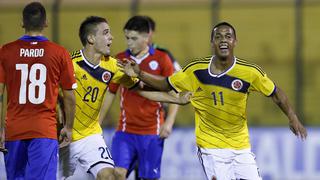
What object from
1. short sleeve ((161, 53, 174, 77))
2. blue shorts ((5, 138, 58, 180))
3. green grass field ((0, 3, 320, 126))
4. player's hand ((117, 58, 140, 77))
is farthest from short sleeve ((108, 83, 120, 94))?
green grass field ((0, 3, 320, 126))

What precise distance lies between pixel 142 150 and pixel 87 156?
6.44ft

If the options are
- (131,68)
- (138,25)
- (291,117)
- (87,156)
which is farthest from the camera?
(138,25)

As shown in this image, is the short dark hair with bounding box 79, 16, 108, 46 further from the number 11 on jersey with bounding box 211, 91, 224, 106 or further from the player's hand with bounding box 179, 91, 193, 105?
the number 11 on jersey with bounding box 211, 91, 224, 106

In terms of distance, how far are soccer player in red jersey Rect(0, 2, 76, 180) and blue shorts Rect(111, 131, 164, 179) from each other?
2.93 meters

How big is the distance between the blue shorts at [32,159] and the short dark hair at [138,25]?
2.98 metres

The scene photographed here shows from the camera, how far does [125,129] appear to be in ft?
37.1

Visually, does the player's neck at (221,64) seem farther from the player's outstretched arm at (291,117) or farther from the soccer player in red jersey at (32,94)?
the soccer player in red jersey at (32,94)

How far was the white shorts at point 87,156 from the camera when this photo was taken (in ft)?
30.9

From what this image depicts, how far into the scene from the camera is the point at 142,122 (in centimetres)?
1134

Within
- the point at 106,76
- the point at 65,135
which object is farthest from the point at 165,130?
the point at 65,135

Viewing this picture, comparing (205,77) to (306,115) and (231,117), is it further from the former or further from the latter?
(306,115)

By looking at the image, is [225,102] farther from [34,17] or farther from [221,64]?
[34,17]

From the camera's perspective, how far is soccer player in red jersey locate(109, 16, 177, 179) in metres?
11.2

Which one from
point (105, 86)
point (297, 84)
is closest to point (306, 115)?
point (297, 84)
